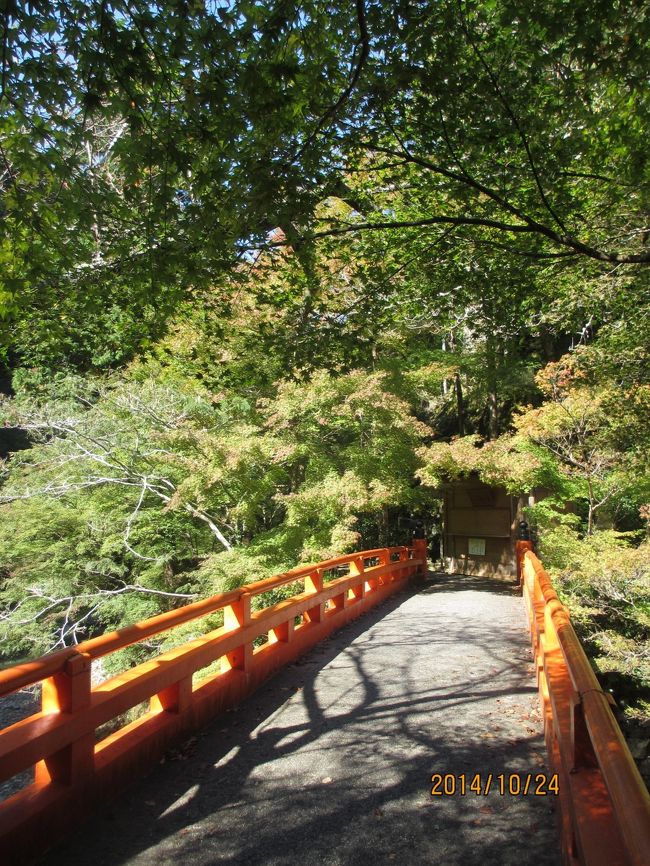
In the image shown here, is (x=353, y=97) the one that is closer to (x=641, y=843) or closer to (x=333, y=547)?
(x=641, y=843)

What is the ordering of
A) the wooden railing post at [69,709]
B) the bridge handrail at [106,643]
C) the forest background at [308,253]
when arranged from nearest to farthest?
1. the bridge handrail at [106,643]
2. the wooden railing post at [69,709]
3. the forest background at [308,253]

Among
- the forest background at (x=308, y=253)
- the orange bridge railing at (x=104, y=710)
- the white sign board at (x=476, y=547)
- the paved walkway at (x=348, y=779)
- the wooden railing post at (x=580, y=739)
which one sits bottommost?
the white sign board at (x=476, y=547)

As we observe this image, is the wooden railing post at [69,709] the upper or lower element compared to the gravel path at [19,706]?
upper

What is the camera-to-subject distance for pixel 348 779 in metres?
3.45

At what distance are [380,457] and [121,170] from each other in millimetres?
10185

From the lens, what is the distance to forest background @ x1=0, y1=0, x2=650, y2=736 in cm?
387

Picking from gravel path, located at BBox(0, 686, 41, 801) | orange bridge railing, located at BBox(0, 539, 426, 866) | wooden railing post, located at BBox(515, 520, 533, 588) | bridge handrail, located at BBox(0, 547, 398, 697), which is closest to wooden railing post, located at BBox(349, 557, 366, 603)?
orange bridge railing, located at BBox(0, 539, 426, 866)

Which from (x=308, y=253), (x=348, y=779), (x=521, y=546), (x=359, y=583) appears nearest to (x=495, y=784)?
(x=348, y=779)

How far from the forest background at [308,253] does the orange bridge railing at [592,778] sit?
315cm

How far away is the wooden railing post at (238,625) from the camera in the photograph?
4922 mm

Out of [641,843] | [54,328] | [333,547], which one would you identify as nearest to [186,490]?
[333,547]

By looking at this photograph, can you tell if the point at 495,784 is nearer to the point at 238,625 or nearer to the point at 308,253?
the point at 238,625

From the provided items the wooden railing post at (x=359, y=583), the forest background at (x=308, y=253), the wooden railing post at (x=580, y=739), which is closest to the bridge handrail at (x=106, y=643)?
the wooden railing post at (x=580, y=739)

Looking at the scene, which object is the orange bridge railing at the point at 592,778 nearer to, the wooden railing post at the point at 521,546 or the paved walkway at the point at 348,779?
the paved walkway at the point at 348,779
